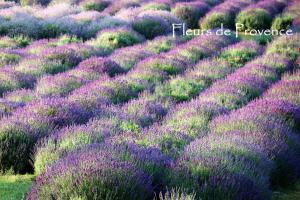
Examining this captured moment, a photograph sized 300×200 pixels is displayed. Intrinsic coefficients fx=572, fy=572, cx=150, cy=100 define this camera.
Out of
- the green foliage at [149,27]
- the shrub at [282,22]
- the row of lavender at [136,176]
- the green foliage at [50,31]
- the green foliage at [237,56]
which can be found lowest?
the shrub at [282,22]

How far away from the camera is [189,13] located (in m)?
21.0

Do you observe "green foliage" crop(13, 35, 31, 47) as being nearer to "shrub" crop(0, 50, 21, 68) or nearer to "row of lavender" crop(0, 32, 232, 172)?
"shrub" crop(0, 50, 21, 68)

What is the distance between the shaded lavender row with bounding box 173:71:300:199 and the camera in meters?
4.97

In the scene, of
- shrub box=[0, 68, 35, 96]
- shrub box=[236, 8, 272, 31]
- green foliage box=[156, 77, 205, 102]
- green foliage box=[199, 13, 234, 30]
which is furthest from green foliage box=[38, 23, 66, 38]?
shrub box=[236, 8, 272, 31]

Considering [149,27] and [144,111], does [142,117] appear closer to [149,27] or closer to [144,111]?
[144,111]

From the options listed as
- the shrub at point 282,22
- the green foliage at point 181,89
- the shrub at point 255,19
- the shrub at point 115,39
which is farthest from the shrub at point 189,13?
the green foliage at point 181,89

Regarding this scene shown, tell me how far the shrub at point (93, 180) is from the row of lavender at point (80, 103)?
1583mm

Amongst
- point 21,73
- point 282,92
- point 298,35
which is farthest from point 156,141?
point 298,35

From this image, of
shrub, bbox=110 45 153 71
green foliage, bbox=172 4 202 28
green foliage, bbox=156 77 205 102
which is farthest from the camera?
green foliage, bbox=172 4 202 28

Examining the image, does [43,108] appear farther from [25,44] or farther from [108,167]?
[25,44]

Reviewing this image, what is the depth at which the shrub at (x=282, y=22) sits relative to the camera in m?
19.9

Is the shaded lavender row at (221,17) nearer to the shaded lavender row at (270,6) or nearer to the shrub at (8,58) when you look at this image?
the shaded lavender row at (270,6)

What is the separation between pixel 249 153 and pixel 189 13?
15.7m

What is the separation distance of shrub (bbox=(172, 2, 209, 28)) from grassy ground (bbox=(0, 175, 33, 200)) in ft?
48.9
